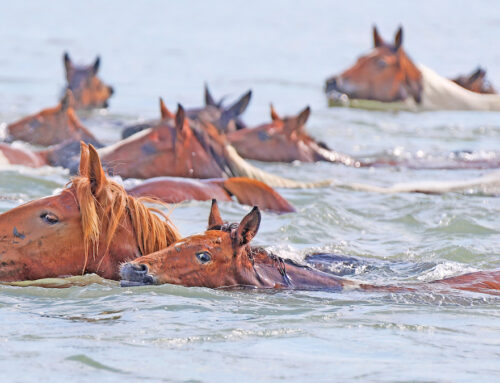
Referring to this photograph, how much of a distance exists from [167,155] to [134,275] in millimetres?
4216

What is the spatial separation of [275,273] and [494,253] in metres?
2.46

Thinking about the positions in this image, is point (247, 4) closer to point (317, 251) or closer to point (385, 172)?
point (385, 172)

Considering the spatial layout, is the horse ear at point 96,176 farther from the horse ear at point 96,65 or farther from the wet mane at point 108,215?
the horse ear at point 96,65

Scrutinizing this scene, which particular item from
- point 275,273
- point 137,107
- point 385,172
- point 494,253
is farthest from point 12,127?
point 275,273

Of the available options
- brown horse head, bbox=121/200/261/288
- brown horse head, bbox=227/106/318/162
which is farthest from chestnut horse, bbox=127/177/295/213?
brown horse head, bbox=227/106/318/162

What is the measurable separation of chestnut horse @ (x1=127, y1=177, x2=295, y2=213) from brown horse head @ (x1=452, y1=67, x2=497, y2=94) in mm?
10511

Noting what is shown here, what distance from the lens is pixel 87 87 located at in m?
17.5

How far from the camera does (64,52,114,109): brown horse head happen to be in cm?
1736

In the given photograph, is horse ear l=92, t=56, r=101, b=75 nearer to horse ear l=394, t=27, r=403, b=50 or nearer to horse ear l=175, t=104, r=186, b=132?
horse ear l=394, t=27, r=403, b=50

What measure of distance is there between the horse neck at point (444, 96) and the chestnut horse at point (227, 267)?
11999mm

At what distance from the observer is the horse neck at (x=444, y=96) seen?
57.5ft

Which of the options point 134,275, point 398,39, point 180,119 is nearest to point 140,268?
point 134,275

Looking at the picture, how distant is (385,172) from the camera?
41.4ft

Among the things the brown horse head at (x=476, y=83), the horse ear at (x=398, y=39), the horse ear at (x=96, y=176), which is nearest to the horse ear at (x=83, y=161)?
the horse ear at (x=96, y=176)
